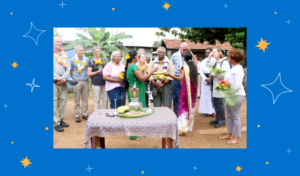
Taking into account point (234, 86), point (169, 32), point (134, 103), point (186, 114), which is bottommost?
point (186, 114)

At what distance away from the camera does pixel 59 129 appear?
495cm

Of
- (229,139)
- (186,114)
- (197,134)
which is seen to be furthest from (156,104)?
(229,139)

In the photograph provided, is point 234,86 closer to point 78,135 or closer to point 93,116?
point 93,116

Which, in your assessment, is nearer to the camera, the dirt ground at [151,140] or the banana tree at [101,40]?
the dirt ground at [151,140]

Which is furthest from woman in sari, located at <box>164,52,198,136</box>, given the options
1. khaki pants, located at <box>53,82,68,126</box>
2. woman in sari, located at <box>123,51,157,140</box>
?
khaki pants, located at <box>53,82,68,126</box>

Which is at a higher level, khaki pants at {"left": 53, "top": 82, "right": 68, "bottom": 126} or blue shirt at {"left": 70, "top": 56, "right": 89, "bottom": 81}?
blue shirt at {"left": 70, "top": 56, "right": 89, "bottom": 81}

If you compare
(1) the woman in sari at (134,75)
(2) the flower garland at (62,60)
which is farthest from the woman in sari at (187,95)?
(2) the flower garland at (62,60)

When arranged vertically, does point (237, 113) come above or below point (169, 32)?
below

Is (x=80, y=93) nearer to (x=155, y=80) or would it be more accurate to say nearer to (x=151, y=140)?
(x=155, y=80)

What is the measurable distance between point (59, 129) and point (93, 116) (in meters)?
2.26

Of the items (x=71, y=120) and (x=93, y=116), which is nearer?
(x=93, y=116)

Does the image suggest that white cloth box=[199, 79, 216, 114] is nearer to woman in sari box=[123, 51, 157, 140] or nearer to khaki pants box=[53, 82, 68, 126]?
woman in sari box=[123, 51, 157, 140]

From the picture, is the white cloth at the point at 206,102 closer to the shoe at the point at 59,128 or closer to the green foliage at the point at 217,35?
the green foliage at the point at 217,35

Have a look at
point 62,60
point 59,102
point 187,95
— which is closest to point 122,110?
point 187,95
